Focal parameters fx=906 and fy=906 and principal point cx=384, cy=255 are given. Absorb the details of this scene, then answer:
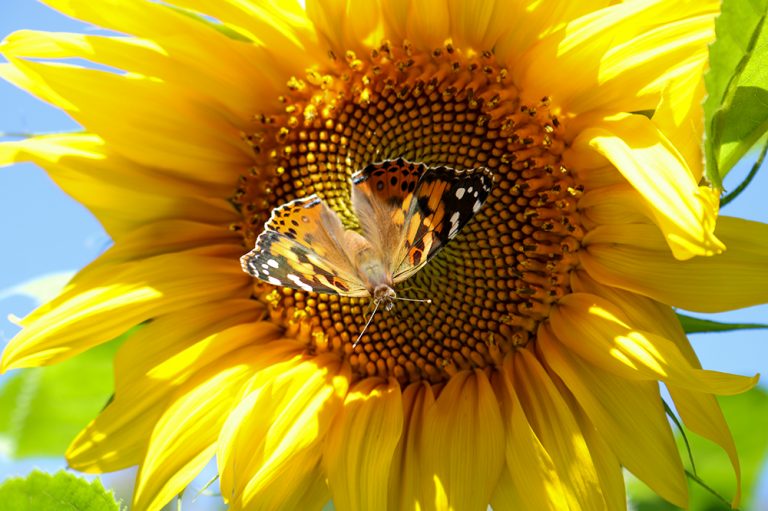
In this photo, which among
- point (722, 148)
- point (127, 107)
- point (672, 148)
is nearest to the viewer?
point (722, 148)

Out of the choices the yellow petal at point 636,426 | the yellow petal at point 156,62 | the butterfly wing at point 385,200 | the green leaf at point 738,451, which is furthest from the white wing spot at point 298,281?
the green leaf at point 738,451

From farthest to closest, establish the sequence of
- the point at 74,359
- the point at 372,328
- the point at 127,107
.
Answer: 1. the point at 74,359
2. the point at 372,328
3. the point at 127,107

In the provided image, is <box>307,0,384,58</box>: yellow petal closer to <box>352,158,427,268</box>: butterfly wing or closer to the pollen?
the pollen

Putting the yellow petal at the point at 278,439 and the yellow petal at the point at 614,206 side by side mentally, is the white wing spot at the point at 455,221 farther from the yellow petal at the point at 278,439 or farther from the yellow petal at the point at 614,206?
the yellow petal at the point at 278,439

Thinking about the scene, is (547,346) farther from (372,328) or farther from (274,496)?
(274,496)

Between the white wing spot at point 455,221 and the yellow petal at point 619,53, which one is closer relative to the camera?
the yellow petal at point 619,53

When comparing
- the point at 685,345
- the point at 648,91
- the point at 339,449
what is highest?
the point at 648,91

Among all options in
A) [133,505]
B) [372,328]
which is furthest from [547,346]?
[133,505]
